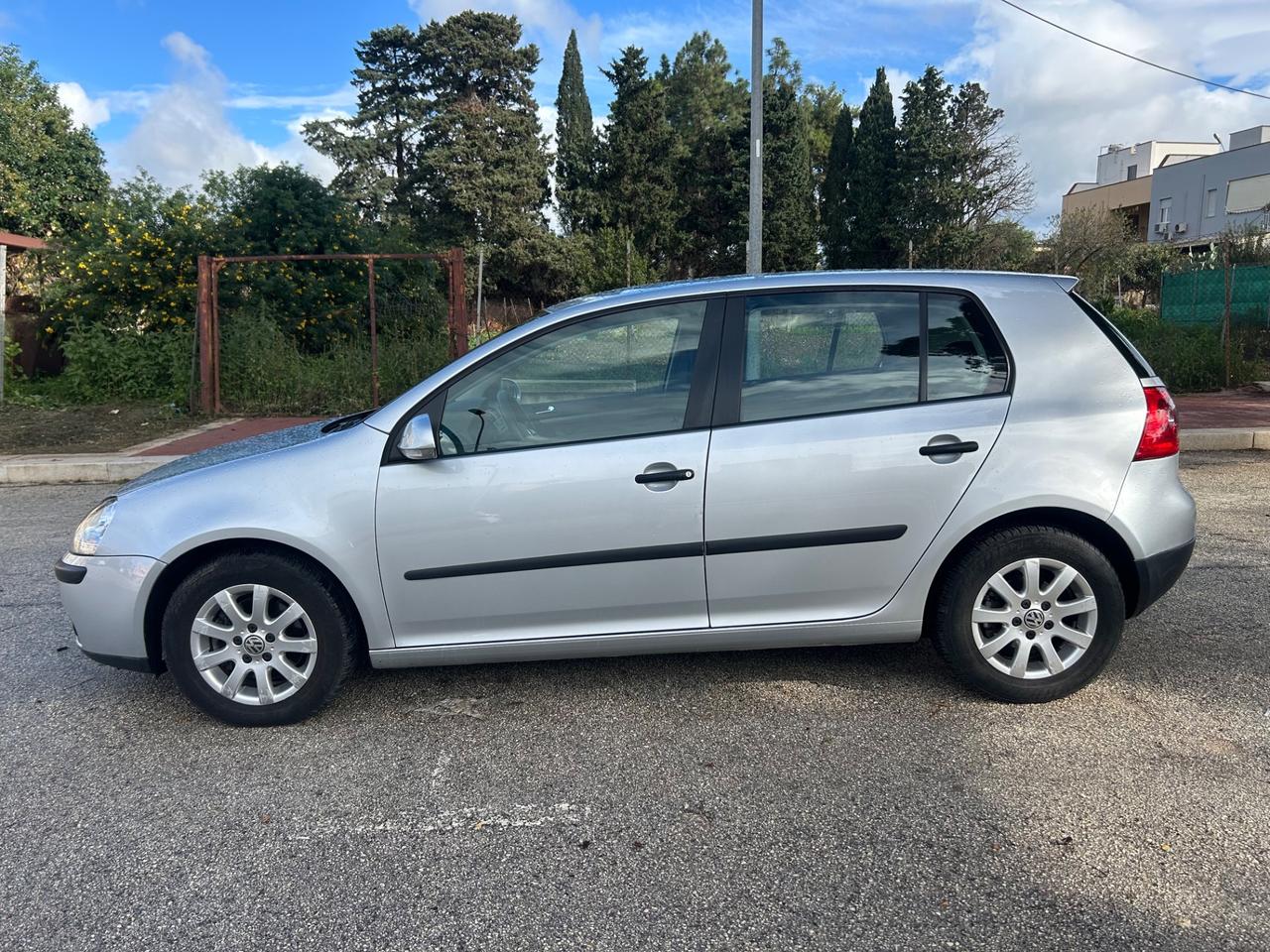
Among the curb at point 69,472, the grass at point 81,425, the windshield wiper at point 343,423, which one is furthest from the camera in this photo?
the grass at point 81,425

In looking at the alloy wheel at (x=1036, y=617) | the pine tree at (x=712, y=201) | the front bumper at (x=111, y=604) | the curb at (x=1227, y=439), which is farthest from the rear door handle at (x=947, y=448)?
the pine tree at (x=712, y=201)

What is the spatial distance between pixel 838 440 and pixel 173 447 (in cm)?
922

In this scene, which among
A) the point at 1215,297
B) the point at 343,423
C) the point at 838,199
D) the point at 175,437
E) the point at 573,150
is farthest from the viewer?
the point at 838,199

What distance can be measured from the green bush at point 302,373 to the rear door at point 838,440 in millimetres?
9795

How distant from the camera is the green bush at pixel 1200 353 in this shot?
1370cm

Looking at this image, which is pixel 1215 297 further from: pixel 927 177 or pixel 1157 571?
pixel 927 177

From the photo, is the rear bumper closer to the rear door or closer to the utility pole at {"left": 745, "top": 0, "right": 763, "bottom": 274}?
the rear door

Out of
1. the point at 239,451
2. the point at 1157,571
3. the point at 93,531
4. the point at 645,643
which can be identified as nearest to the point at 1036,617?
the point at 1157,571

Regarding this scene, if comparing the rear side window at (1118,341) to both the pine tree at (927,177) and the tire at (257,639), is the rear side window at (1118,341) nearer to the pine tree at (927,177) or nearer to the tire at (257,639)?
the tire at (257,639)

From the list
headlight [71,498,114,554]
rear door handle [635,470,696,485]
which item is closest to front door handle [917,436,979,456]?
rear door handle [635,470,696,485]

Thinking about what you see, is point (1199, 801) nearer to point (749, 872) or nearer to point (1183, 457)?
point (749, 872)

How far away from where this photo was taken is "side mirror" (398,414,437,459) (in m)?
3.33

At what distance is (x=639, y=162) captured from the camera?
36.8 m

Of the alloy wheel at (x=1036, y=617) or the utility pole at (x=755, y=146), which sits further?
the utility pole at (x=755, y=146)
